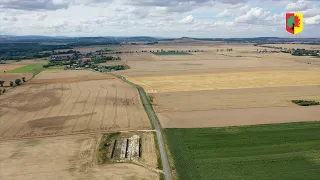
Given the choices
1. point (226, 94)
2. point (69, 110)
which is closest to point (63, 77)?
point (69, 110)

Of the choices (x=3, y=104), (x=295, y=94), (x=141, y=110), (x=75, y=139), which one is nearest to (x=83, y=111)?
(x=141, y=110)

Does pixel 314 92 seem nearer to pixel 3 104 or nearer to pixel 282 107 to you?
pixel 282 107

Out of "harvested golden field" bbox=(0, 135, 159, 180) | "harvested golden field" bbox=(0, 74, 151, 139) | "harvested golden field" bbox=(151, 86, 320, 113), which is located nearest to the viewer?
"harvested golden field" bbox=(0, 135, 159, 180)

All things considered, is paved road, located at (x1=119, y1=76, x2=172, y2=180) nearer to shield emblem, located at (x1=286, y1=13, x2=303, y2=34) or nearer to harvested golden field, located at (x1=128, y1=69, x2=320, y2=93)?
harvested golden field, located at (x1=128, y1=69, x2=320, y2=93)

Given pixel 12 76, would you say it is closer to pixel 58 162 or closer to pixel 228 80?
pixel 228 80

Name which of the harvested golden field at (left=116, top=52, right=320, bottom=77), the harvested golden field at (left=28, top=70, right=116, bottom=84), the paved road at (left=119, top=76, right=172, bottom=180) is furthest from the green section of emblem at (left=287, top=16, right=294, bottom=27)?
the harvested golden field at (left=116, top=52, right=320, bottom=77)

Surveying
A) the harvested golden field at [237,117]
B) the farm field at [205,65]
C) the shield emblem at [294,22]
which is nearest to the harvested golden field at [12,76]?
the farm field at [205,65]
